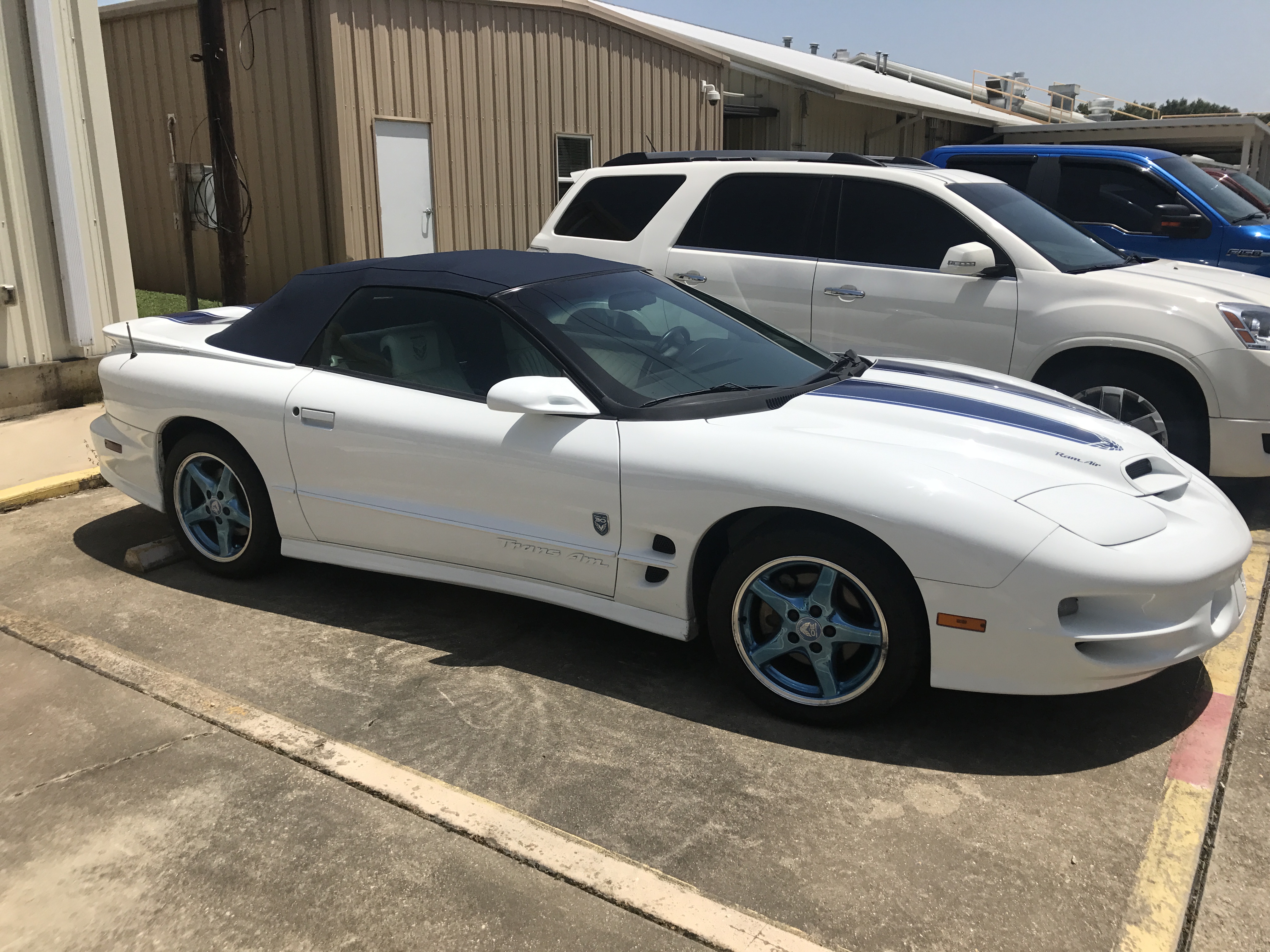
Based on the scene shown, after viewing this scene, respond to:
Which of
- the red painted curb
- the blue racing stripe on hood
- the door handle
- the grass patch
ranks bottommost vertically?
the red painted curb

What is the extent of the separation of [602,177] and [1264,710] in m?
5.23

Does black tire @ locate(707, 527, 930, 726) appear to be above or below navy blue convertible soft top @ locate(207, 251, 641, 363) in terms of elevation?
below

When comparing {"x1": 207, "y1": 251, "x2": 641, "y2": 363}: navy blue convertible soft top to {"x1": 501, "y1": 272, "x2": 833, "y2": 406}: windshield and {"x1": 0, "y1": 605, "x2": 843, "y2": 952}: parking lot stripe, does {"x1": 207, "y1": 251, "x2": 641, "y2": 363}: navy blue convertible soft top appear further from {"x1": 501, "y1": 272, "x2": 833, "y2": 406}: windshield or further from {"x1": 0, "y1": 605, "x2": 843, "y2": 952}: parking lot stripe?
{"x1": 0, "y1": 605, "x2": 843, "y2": 952}: parking lot stripe

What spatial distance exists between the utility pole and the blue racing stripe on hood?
5643mm

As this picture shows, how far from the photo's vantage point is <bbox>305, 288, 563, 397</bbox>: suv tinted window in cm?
412

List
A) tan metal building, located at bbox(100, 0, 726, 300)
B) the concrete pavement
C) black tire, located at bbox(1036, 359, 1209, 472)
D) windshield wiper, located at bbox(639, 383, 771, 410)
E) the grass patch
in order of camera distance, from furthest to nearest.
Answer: the grass patch, tan metal building, located at bbox(100, 0, 726, 300), black tire, located at bbox(1036, 359, 1209, 472), windshield wiper, located at bbox(639, 383, 771, 410), the concrete pavement

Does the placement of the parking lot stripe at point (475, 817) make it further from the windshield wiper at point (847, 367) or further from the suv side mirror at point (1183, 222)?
the suv side mirror at point (1183, 222)

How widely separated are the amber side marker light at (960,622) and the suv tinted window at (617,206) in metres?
4.43

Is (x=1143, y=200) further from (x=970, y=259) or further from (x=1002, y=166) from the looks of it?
(x=970, y=259)

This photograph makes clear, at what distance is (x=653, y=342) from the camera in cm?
422

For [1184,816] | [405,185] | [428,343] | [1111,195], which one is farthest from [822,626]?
[405,185]

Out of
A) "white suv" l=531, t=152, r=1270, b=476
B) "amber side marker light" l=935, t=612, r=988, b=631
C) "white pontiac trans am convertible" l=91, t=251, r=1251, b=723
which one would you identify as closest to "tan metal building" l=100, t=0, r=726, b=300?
"white suv" l=531, t=152, r=1270, b=476

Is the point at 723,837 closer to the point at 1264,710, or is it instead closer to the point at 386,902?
Answer: the point at 386,902

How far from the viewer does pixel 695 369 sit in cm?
409
